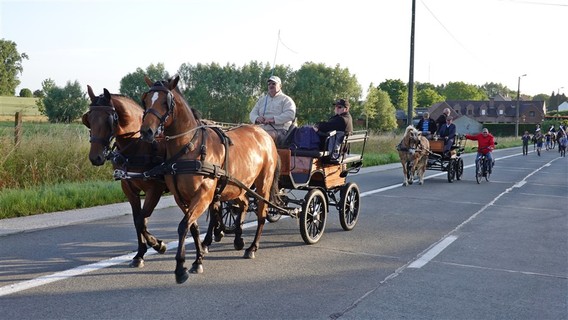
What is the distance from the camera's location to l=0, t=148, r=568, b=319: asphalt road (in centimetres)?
512

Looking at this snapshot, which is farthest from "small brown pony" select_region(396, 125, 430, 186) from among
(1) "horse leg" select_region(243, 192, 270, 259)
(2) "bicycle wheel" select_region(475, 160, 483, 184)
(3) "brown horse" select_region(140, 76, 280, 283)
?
(3) "brown horse" select_region(140, 76, 280, 283)

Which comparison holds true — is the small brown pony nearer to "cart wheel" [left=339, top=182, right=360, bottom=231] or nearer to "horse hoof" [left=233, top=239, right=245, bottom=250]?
"cart wheel" [left=339, top=182, right=360, bottom=231]

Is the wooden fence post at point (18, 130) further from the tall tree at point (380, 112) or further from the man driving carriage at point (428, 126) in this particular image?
the tall tree at point (380, 112)

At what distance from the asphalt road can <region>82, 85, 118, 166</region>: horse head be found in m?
1.30

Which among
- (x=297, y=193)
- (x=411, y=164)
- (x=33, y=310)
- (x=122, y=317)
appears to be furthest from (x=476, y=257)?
(x=411, y=164)

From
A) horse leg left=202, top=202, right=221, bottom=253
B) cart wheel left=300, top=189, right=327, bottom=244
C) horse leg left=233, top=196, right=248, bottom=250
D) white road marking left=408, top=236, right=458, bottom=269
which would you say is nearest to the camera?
white road marking left=408, top=236, right=458, bottom=269

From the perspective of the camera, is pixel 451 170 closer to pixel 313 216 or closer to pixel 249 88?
pixel 313 216

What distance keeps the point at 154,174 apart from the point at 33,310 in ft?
5.85

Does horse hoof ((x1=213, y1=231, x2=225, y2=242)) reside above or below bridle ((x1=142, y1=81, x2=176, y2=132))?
below

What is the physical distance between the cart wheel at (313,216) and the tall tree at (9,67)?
67.7 meters

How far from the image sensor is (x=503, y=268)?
7047 mm

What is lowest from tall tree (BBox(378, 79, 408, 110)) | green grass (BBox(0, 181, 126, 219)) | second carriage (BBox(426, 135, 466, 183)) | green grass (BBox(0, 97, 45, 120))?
green grass (BBox(0, 181, 126, 219))

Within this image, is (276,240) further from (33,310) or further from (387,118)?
(387,118)

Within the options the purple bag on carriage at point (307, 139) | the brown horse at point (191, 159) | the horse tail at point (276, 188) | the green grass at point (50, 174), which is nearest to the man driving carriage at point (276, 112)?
the purple bag on carriage at point (307, 139)
